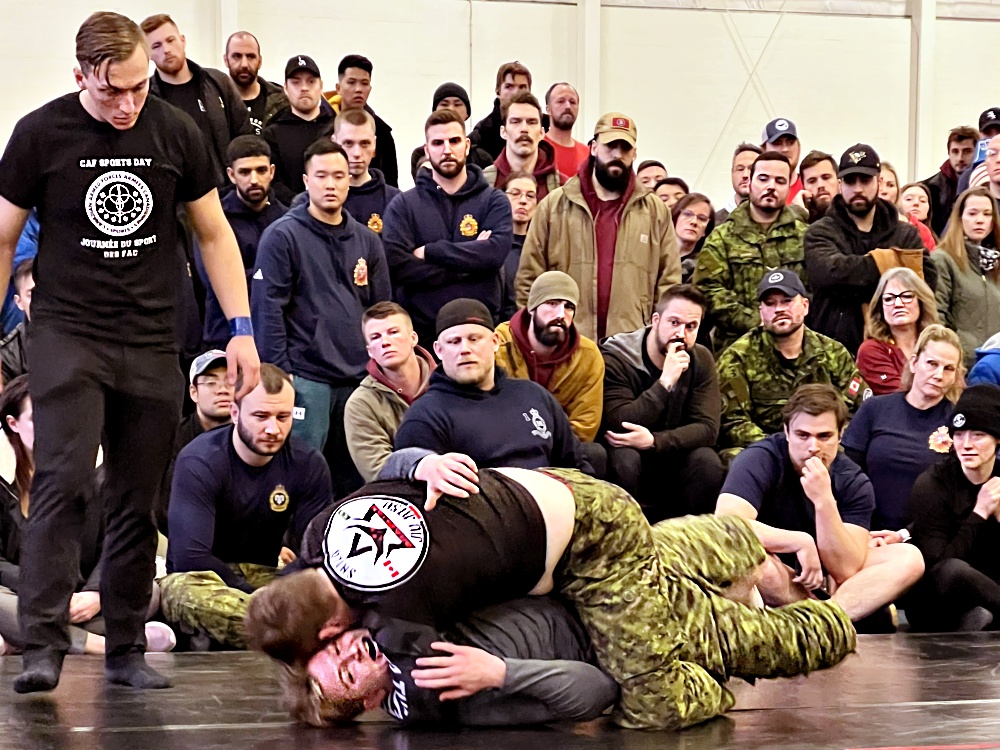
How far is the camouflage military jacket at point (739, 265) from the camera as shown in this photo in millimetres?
6859

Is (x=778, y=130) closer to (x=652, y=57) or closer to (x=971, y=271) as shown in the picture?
(x=971, y=271)

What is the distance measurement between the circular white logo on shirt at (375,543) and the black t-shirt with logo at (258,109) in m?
4.77

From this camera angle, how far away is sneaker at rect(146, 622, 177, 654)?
4.80 meters

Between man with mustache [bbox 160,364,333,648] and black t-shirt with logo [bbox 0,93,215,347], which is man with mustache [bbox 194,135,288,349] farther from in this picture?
black t-shirt with logo [bbox 0,93,215,347]

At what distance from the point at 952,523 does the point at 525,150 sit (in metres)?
3.21

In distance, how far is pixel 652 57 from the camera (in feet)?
40.1

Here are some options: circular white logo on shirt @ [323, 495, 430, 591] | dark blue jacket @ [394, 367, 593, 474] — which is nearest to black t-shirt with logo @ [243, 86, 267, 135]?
dark blue jacket @ [394, 367, 593, 474]

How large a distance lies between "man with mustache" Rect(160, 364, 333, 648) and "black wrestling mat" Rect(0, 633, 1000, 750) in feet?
1.64

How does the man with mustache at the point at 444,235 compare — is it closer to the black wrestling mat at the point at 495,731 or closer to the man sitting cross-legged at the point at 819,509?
the man sitting cross-legged at the point at 819,509

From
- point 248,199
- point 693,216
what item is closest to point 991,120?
point 693,216

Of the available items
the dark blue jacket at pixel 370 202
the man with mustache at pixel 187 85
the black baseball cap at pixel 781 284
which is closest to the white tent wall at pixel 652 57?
the man with mustache at pixel 187 85

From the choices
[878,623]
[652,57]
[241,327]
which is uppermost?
[652,57]

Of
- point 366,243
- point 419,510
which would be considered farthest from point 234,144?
point 419,510

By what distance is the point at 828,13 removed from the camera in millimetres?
12531
